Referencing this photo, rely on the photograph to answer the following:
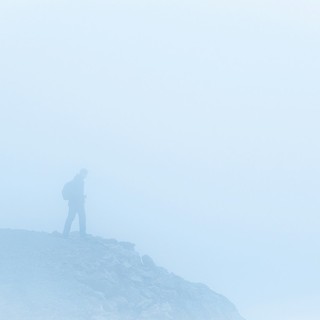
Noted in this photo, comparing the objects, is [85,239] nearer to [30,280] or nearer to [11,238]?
[11,238]

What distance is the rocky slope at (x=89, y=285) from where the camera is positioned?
103ft

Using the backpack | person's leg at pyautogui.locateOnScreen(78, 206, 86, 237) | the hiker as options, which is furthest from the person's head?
person's leg at pyautogui.locateOnScreen(78, 206, 86, 237)

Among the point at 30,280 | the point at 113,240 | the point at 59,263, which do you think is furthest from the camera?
the point at 113,240

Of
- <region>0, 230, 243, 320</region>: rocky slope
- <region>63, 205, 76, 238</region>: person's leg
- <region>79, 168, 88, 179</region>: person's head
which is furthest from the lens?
<region>79, 168, 88, 179</region>: person's head

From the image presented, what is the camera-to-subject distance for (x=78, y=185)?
3775 cm

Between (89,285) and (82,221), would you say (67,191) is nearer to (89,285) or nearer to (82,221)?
(82,221)

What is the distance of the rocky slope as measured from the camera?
31.4 m

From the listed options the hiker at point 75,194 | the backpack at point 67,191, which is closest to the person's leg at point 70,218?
the hiker at point 75,194

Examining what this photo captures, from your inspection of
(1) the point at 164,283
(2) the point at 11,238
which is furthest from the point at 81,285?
(2) the point at 11,238

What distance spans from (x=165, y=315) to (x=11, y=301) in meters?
7.40

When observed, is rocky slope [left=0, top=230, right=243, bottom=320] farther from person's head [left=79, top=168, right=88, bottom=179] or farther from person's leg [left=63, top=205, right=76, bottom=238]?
person's head [left=79, top=168, right=88, bottom=179]

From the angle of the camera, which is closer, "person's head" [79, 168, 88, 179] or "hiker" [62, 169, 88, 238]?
"hiker" [62, 169, 88, 238]

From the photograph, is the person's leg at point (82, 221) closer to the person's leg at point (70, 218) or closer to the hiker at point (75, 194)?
the hiker at point (75, 194)

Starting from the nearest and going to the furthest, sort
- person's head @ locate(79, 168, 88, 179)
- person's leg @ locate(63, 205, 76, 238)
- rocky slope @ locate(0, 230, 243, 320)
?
rocky slope @ locate(0, 230, 243, 320) < person's leg @ locate(63, 205, 76, 238) < person's head @ locate(79, 168, 88, 179)
